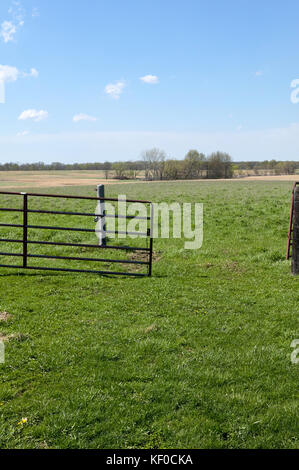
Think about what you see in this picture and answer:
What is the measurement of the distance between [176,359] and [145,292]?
9.10 feet

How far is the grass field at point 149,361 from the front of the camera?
345cm

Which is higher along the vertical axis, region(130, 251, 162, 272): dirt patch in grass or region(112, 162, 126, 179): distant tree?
region(112, 162, 126, 179): distant tree

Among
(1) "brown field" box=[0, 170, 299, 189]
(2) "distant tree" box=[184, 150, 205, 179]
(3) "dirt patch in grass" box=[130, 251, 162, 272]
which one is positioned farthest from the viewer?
(2) "distant tree" box=[184, 150, 205, 179]

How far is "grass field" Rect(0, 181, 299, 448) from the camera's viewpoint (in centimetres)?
345

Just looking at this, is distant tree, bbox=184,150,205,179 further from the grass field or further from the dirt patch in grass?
the grass field

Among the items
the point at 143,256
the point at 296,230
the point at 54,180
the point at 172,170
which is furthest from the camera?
the point at 172,170

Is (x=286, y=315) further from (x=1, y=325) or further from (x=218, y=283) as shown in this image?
(x=1, y=325)

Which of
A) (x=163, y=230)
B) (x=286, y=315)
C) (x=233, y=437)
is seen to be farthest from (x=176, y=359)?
(x=163, y=230)

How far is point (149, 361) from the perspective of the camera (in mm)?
4668

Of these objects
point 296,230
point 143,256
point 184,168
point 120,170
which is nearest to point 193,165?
point 184,168

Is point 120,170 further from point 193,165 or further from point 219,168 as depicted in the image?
point 219,168

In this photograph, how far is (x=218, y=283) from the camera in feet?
26.7

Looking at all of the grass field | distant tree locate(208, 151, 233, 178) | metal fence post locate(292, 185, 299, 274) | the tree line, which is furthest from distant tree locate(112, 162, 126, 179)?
the grass field

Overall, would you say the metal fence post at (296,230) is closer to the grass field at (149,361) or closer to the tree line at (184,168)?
the grass field at (149,361)
